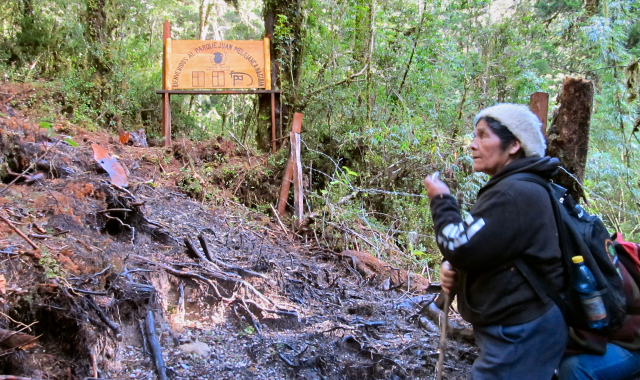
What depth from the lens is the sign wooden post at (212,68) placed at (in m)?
8.41

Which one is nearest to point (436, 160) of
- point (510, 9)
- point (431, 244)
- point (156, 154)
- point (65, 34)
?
point (431, 244)

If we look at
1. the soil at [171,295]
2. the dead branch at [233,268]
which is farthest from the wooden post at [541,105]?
the dead branch at [233,268]

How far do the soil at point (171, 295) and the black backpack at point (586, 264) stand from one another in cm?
171

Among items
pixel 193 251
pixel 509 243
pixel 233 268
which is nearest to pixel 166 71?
pixel 193 251

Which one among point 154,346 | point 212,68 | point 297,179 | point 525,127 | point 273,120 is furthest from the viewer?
point 273,120

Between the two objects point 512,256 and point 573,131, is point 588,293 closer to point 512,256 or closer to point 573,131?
point 512,256

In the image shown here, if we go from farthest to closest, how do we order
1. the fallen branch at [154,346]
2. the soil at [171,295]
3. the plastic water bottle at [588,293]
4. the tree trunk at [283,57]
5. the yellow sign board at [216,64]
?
1. the tree trunk at [283,57]
2. the yellow sign board at [216,64]
3. the fallen branch at [154,346]
4. the soil at [171,295]
5. the plastic water bottle at [588,293]

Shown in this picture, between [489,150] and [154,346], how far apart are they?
8.55 feet

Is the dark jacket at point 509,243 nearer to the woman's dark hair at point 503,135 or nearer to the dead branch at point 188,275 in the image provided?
the woman's dark hair at point 503,135

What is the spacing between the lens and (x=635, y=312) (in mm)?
1712

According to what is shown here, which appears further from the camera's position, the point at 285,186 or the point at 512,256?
the point at 285,186

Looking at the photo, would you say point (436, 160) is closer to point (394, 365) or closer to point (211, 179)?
point (211, 179)

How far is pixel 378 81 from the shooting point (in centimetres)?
913

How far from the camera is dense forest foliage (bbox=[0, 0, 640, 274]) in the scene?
7719 millimetres
